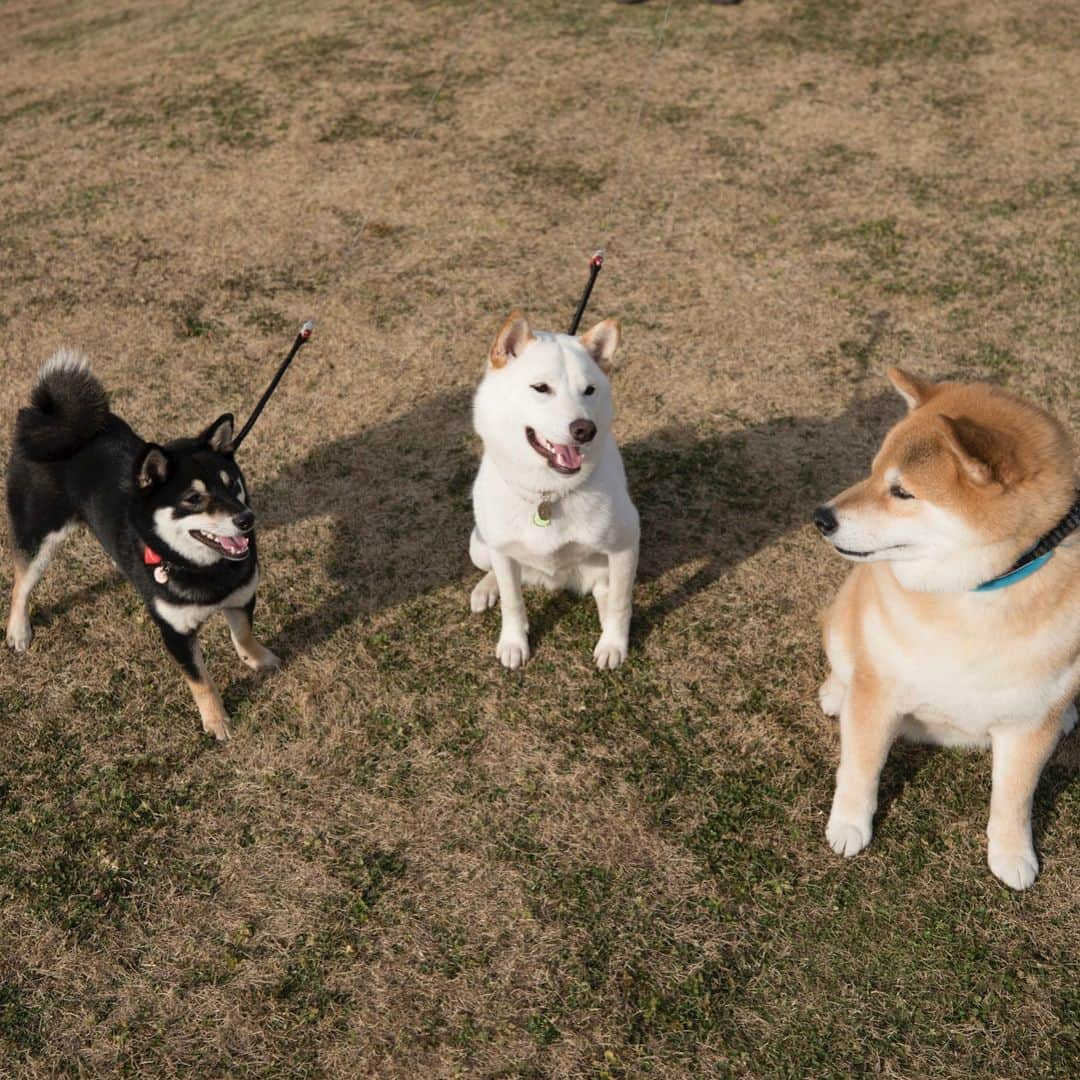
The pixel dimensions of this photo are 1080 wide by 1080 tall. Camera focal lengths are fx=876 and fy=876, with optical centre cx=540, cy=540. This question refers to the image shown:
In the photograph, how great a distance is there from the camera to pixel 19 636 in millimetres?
4238

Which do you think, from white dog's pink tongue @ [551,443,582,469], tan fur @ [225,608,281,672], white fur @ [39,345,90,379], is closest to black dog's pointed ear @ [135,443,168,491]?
tan fur @ [225,608,281,672]

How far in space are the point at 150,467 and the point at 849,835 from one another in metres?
2.98

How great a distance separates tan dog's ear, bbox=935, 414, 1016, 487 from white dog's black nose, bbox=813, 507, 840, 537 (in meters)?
0.43

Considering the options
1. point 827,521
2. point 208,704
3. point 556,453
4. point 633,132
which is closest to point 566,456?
point 556,453

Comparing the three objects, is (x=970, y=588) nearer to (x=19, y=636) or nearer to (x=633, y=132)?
(x=19, y=636)

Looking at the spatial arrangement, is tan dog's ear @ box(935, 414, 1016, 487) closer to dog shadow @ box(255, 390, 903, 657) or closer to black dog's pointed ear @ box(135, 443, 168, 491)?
dog shadow @ box(255, 390, 903, 657)

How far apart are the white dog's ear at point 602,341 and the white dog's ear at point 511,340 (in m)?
0.27

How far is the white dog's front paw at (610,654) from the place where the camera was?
406 cm

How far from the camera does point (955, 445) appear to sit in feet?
7.61

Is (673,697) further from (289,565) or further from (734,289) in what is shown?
(734,289)

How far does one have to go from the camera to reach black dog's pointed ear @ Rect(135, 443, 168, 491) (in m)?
3.21

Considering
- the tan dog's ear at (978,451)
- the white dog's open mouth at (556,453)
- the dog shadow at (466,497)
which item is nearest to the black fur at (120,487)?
the dog shadow at (466,497)

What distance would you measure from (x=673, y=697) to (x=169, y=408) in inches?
150

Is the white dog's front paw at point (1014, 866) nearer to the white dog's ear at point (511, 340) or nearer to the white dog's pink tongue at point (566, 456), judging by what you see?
the white dog's pink tongue at point (566, 456)
